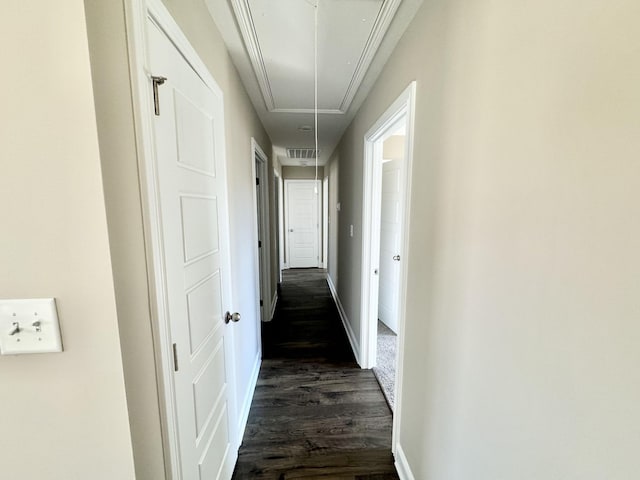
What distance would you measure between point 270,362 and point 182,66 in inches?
95.8

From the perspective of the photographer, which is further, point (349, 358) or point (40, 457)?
point (349, 358)

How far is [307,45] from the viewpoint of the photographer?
1.51 m

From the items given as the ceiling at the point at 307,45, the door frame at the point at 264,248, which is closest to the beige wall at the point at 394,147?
the ceiling at the point at 307,45

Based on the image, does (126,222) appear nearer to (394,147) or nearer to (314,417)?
(314,417)

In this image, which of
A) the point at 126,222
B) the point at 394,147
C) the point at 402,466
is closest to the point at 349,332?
the point at 402,466

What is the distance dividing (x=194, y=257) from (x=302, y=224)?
17.2 ft

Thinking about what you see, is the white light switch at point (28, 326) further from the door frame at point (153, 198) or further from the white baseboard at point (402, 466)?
the white baseboard at point (402, 466)

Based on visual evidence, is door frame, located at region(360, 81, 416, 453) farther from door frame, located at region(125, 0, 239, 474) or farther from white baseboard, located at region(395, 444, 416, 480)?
door frame, located at region(125, 0, 239, 474)

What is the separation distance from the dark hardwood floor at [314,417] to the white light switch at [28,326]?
4.48 feet

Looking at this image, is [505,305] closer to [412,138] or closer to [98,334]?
[412,138]

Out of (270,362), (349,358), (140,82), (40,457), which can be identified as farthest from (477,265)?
(270,362)

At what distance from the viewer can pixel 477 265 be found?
0.86 m

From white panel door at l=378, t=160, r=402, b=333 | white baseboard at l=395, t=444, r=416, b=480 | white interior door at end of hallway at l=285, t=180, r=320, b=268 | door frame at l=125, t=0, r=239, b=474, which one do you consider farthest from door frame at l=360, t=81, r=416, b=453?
Answer: white interior door at end of hallway at l=285, t=180, r=320, b=268

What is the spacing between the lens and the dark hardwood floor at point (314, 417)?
1.53 meters
